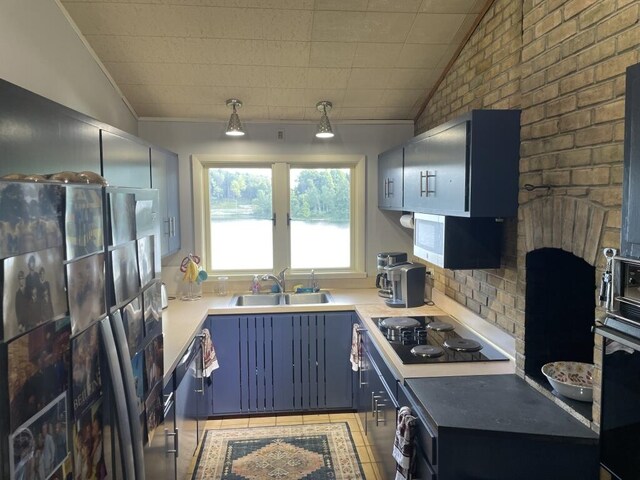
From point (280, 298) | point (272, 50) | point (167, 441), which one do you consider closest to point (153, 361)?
point (167, 441)

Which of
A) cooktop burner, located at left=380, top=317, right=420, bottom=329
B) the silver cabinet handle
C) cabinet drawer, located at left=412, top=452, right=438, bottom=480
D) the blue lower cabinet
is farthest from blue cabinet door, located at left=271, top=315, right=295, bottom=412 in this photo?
cabinet drawer, located at left=412, top=452, right=438, bottom=480

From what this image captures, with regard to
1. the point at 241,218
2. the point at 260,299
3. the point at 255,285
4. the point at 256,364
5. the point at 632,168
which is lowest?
the point at 256,364

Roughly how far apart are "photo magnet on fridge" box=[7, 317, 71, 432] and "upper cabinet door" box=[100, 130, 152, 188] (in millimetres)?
1364

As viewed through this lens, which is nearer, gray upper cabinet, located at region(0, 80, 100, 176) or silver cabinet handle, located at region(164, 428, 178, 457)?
gray upper cabinet, located at region(0, 80, 100, 176)

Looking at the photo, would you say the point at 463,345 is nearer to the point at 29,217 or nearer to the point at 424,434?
the point at 424,434

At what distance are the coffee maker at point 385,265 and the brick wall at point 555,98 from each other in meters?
0.89

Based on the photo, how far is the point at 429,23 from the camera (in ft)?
8.37

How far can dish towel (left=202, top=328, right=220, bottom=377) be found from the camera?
2.86 m

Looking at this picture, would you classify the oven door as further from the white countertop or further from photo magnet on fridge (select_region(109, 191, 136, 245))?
photo magnet on fridge (select_region(109, 191, 136, 245))

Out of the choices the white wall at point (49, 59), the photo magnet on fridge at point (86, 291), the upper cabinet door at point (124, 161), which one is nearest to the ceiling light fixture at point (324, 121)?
the upper cabinet door at point (124, 161)

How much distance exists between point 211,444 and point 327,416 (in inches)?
33.8

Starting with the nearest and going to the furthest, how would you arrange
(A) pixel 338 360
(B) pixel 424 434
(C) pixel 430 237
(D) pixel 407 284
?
1. (B) pixel 424 434
2. (C) pixel 430 237
3. (D) pixel 407 284
4. (A) pixel 338 360

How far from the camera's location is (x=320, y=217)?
3934 millimetres

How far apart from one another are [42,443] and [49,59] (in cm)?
203
